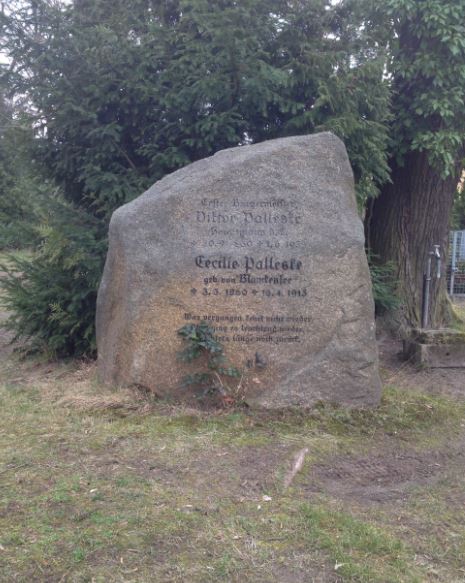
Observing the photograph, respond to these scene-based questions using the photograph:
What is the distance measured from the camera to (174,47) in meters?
6.80

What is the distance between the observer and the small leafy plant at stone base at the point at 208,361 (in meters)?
5.02

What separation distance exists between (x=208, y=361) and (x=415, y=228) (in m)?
3.96

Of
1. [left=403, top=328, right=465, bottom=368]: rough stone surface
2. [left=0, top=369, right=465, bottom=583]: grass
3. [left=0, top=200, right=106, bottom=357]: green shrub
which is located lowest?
[left=0, top=369, right=465, bottom=583]: grass

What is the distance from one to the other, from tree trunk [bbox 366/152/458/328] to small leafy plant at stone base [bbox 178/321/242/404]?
3474 mm

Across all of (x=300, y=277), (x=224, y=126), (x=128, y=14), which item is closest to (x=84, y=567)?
(x=300, y=277)

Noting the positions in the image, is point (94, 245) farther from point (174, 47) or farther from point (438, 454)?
point (438, 454)

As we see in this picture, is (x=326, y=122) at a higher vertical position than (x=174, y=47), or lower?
lower

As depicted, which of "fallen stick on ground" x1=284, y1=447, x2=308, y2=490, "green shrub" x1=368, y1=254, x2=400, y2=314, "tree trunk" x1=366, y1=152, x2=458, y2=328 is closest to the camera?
"fallen stick on ground" x1=284, y1=447, x2=308, y2=490

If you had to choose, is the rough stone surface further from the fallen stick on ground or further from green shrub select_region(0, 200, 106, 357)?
green shrub select_region(0, 200, 106, 357)

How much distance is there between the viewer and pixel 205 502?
11.7 ft

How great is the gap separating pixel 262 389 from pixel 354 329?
90 centimetres

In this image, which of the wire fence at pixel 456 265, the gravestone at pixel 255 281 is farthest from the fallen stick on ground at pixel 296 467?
the wire fence at pixel 456 265

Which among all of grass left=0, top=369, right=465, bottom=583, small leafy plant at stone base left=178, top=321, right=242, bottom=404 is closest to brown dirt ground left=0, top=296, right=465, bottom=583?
grass left=0, top=369, right=465, bottom=583

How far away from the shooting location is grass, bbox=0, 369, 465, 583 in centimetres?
299
